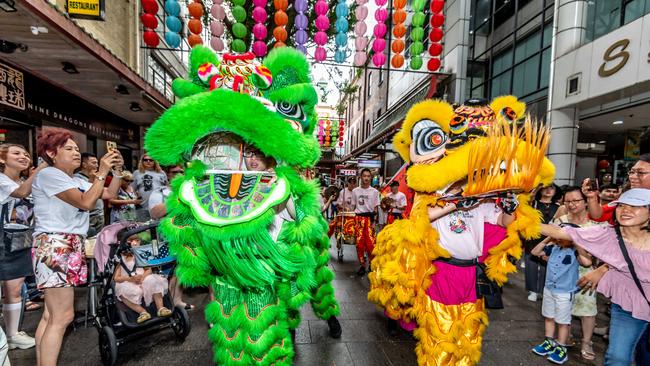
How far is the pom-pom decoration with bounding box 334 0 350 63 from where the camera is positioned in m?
6.01

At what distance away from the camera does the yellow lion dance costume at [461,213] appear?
65.2 inches

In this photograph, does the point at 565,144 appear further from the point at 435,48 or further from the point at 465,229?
the point at 465,229

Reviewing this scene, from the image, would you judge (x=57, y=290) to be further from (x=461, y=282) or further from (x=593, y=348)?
(x=593, y=348)

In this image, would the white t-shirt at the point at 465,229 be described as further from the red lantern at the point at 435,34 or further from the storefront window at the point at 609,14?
the storefront window at the point at 609,14

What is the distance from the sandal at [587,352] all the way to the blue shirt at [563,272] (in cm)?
59

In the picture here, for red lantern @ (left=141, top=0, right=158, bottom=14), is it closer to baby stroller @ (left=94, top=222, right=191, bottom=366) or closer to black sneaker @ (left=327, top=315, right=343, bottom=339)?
baby stroller @ (left=94, top=222, right=191, bottom=366)

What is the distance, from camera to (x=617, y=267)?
1966mm

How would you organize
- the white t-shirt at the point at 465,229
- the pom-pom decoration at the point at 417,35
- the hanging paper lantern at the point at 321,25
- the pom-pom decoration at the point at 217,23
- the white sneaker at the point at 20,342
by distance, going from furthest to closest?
the pom-pom decoration at the point at 417,35 < the hanging paper lantern at the point at 321,25 < the pom-pom decoration at the point at 217,23 < the white sneaker at the point at 20,342 < the white t-shirt at the point at 465,229

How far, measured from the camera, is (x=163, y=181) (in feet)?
16.4

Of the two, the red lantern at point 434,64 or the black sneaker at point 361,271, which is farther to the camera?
the red lantern at point 434,64

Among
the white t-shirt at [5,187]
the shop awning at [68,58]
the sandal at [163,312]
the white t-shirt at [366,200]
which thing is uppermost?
the shop awning at [68,58]

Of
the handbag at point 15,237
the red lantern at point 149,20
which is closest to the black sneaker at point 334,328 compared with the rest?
the handbag at point 15,237

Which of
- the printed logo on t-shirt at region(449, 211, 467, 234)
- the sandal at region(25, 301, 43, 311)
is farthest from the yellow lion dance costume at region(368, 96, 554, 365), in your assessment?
the sandal at region(25, 301, 43, 311)

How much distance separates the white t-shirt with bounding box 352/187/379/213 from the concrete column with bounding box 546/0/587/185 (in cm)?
442
